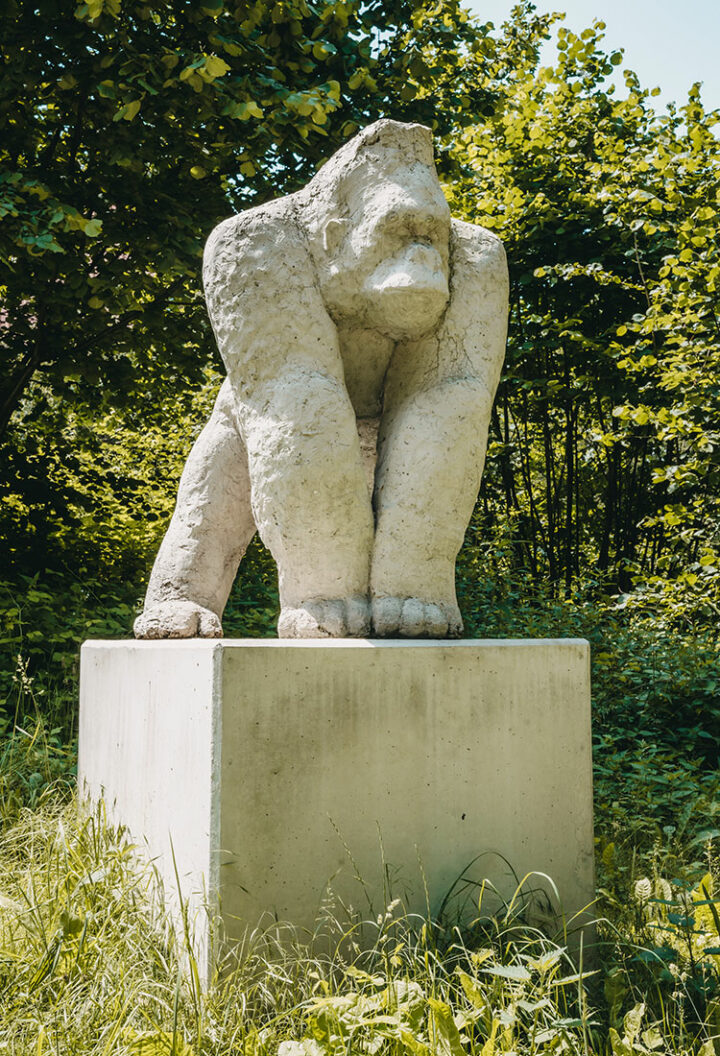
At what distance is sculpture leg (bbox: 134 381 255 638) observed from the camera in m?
2.43

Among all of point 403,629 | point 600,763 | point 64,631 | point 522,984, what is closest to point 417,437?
point 403,629

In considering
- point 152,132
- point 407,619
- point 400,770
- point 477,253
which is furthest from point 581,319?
point 400,770

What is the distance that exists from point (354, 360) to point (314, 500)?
1.57ft

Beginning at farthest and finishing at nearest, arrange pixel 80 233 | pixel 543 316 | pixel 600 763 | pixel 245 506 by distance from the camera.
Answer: pixel 543 316, pixel 80 233, pixel 600 763, pixel 245 506

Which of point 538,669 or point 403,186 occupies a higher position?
point 403,186

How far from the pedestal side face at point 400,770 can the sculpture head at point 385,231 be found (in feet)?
2.64

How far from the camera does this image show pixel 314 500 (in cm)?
207

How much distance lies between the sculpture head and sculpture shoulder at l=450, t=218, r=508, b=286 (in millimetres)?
69

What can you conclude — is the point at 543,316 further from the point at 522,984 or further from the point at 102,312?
the point at 522,984

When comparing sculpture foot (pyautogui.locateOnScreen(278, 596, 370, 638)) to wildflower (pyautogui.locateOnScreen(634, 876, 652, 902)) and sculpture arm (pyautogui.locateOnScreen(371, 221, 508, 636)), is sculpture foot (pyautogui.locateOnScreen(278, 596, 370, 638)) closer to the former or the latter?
sculpture arm (pyautogui.locateOnScreen(371, 221, 508, 636))

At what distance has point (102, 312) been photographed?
5.39 metres

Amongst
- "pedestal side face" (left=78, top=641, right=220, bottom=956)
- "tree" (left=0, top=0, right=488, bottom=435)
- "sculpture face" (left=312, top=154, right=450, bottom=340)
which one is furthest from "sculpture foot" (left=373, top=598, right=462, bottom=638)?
"tree" (left=0, top=0, right=488, bottom=435)

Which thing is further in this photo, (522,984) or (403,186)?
(403,186)

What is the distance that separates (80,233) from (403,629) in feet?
13.2
